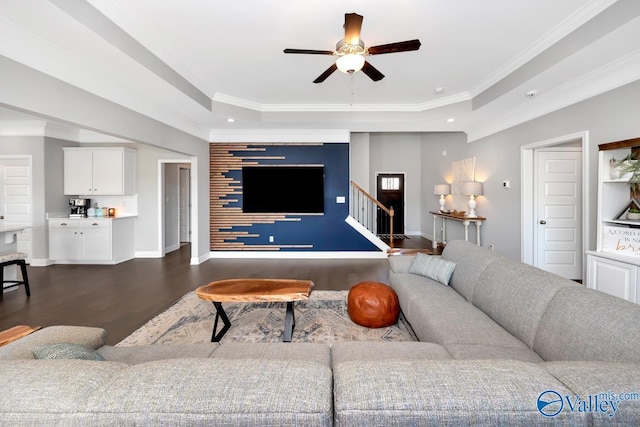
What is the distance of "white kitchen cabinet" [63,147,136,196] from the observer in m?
5.90

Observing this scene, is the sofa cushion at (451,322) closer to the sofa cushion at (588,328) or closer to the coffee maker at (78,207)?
the sofa cushion at (588,328)

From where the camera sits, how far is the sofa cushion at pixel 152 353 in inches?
62.1

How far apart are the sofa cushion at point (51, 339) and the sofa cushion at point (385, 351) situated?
134 centimetres

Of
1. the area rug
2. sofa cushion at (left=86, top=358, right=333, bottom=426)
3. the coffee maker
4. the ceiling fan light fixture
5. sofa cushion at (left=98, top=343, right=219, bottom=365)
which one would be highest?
the ceiling fan light fixture

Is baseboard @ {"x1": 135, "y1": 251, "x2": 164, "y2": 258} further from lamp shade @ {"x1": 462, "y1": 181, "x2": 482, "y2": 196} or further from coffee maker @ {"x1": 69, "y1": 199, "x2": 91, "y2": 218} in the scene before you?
lamp shade @ {"x1": 462, "y1": 181, "x2": 482, "y2": 196}

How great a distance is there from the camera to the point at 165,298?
389cm

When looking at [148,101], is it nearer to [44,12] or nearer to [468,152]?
[44,12]

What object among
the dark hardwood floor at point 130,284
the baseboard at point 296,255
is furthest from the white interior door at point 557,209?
the baseboard at point 296,255

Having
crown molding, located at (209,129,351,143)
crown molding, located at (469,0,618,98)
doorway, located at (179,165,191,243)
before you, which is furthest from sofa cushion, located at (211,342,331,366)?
doorway, located at (179,165,191,243)

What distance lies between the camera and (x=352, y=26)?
2.36m

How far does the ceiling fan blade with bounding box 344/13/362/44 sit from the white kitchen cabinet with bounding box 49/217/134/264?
5.55 m

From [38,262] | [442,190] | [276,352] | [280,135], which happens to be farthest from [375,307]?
[38,262]

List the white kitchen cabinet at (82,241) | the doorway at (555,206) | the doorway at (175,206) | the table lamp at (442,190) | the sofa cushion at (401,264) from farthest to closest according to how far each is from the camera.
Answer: the table lamp at (442,190) → the doorway at (175,206) → the white kitchen cabinet at (82,241) → the doorway at (555,206) → the sofa cushion at (401,264)

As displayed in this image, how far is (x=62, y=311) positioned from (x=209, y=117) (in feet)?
11.0
